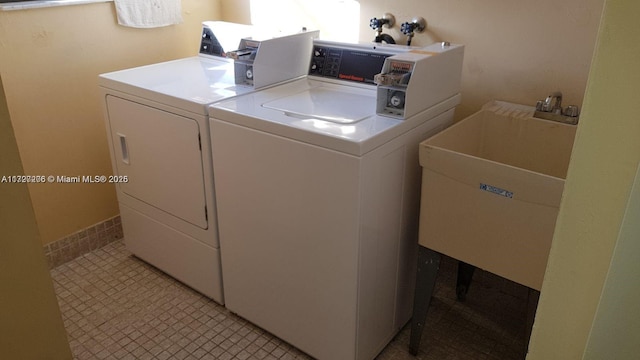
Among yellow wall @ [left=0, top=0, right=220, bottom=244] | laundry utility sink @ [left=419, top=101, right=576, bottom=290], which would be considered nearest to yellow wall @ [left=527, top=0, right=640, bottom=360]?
laundry utility sink @ [left=419, top=101, right=576, bottom=290]

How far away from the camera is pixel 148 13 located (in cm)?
270

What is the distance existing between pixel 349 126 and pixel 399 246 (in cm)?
55

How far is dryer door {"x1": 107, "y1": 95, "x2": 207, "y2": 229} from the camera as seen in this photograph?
209cm

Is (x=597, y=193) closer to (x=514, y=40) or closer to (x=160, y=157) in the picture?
(x=514, y=40)

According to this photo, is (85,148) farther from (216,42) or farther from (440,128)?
(440,128)

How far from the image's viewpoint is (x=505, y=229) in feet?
5.38

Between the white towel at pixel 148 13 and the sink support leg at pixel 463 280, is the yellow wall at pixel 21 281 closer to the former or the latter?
the sink support leg at pixel 463 280

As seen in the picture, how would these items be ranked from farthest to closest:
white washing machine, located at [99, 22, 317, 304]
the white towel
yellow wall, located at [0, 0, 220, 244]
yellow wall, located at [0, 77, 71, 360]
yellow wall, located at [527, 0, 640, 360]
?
the white towel
yellow wall, located at [0, 0, 220, 244]
white washing machine, located at [99, 22, 317, 304]
yellow wall, located at [0, 77, 71, 360]
yellow wall, located at [527, 0, 640, 360]

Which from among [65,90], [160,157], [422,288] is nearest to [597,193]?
[422,288]

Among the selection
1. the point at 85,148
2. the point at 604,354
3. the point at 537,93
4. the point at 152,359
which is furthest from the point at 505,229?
the point at 85,148

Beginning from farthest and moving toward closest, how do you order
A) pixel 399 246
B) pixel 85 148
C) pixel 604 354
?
pixel 85 148 < pixel 399 246 < pixel 604 354

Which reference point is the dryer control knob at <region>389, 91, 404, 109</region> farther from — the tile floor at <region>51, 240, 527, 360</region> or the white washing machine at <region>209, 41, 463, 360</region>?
the tile floor at <region>51, 240, 527, 360</region>

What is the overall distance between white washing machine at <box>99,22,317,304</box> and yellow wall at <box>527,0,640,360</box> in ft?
4.91

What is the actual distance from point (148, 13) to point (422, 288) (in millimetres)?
2028
